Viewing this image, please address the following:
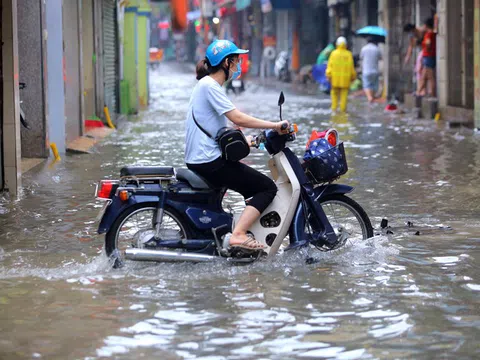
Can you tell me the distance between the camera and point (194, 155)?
7.41 metres

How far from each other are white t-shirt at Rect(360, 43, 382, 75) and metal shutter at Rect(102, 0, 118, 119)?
7.12 m

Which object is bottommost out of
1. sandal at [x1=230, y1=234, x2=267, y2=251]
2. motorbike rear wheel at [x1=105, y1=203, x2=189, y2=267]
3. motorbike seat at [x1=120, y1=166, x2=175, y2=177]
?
sandal at [x1=230, y1=234, x2=267, y2=251]

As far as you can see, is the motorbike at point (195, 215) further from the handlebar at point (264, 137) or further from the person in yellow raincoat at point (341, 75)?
the person in yellow raincoat at point (341, 75)

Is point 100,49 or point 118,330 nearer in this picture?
point 118,330

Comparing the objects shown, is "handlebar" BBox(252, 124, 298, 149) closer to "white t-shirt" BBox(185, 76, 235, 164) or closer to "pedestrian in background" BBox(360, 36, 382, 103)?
"white t-shirt" BBox(185, 76, 235, 164)

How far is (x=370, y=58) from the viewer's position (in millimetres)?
28797

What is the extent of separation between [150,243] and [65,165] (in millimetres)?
7217

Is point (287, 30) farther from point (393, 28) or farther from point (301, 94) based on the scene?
point (393, 28)

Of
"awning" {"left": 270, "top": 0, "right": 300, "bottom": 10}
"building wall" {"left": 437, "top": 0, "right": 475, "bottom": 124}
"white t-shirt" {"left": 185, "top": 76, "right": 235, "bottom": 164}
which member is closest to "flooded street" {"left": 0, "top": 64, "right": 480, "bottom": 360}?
"white t-shirt" {"left": 185, "top": 76, "right": 235, "bottom": 164}

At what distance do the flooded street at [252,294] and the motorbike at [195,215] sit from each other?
0.12 m

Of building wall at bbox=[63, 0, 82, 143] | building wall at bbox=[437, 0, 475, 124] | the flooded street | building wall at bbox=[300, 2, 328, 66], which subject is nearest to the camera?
the flooded street

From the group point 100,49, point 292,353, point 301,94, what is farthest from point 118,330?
point 301,94

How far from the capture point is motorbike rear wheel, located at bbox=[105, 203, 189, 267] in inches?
291

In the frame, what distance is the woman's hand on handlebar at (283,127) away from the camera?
7.29 meters
